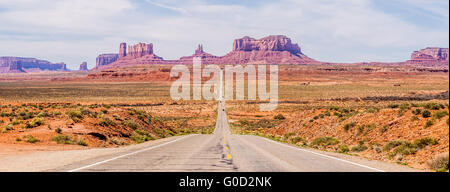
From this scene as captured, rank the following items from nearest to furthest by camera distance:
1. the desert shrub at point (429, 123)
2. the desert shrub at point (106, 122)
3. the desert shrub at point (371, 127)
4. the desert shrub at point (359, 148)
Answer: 1. the desert shrub at point (429, 123)
2. the desert shrub at point (359, 148)
3. the desert shrub at point (371, 127)
4. the desert shrub at point (106, 122)

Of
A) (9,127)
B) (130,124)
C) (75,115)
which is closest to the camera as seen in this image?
(9,127)

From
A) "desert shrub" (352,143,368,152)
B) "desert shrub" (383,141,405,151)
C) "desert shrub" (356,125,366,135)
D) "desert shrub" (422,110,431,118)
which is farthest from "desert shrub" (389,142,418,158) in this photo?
"desert shrub" (356,125,366,135)

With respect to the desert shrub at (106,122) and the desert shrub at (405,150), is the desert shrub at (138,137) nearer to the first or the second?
the desert shrub at (106,122)

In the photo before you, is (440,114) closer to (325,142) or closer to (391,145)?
(391,145)

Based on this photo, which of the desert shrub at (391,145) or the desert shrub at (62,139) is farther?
the desert shrub at (62,139)

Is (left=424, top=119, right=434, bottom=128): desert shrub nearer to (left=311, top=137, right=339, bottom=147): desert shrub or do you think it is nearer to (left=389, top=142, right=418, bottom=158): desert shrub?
(left=389, top=142, right=418, bottom=158): desert shrub

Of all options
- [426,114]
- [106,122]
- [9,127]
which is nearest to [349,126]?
[426,114]

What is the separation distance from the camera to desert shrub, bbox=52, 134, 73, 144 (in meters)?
17.6

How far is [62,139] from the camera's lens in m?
17.8

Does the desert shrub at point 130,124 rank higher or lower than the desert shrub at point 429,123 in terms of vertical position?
lower

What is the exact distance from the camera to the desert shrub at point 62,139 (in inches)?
692

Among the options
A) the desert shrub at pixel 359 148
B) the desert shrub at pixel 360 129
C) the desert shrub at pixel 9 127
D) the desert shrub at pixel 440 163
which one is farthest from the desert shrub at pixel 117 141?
the desert shrub at pixel 440 163

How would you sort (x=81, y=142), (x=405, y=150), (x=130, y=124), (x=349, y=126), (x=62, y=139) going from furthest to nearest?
(x=130, y=124)
(x=349, y=126)
(x=81, y=142)
(x=62, y=139)
(x=405, y=150)
